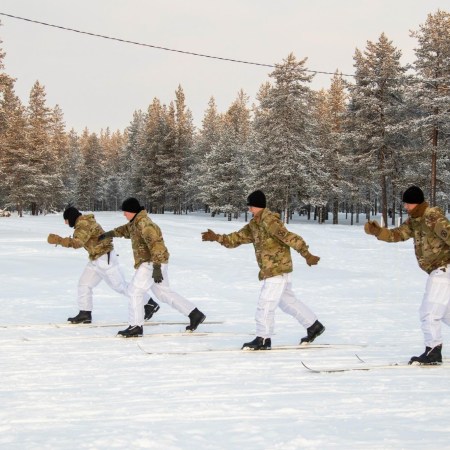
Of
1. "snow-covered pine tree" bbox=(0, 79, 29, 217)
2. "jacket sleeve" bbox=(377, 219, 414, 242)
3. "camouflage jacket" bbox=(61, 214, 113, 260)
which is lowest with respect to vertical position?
"camouflage jacket" bbox=(61, 214, 113, 260)

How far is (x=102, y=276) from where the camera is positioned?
8852 mm

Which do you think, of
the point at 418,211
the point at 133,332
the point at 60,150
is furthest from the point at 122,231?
the point at 60,150

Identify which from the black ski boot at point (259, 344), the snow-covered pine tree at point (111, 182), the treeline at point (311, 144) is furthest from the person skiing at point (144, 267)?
the snow-covered pine tree at point (111, 182)

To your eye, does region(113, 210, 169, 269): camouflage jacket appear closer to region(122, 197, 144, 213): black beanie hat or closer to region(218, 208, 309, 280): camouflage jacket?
region(122, 197, 144, 213): black beanie hat

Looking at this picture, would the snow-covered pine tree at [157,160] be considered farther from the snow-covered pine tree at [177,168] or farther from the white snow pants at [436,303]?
the white snow pants at [436,303]

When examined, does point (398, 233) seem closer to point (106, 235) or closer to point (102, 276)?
point (106, 235)

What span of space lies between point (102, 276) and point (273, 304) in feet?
10.5

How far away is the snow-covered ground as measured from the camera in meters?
3.85

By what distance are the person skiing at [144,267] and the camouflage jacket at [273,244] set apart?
1.41 meters

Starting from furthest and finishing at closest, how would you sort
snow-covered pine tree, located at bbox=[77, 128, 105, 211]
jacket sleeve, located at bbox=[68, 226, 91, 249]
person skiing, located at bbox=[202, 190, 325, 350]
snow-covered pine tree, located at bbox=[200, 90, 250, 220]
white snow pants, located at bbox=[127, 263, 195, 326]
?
snow-covered pine tree, located at bbox=[77, 128, 105, 211] < snow-covered pine tree, located at bbox=[200, 90, 250, 220] < jacket sleeve, located at bbox=[68, 226, 91, 249] < white snow pants, located at bbox=[127, 263, 195, 326] < person skiing, located at bbox=[202, 190, 325, 350]

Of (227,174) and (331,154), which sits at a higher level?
(331,154)

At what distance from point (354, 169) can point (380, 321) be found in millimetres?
35652

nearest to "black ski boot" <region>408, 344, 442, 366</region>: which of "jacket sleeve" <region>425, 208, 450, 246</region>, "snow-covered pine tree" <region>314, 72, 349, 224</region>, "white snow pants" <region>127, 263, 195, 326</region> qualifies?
"jacket sleeve" <region>425, 208, 450, 246</region>

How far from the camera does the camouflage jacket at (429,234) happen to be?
5.79 meters
